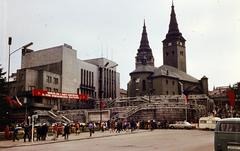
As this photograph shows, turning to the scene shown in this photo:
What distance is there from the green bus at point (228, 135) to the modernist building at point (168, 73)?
72.4 meters

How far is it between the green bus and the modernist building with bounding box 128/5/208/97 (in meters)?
72.4

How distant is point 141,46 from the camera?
128000 millimetres

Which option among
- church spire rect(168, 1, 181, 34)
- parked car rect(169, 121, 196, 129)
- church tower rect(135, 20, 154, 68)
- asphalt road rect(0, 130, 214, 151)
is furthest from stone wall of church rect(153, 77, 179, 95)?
asphalt road rect(0, 130, 214, 151)

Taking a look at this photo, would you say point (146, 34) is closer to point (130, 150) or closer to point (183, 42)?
point (183, 42)

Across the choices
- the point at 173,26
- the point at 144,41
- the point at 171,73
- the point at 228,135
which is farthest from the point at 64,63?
the point at 228,135

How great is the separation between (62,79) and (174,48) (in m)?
41.3

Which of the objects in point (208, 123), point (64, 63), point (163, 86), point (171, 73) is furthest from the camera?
point (171, 73)

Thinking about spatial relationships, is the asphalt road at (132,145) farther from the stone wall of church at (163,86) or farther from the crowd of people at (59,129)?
the stone wall of church at (163,86)

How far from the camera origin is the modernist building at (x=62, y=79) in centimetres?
8306

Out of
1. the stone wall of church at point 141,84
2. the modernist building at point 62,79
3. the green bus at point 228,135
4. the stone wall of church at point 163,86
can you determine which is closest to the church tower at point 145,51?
the modernist building at point 62,79

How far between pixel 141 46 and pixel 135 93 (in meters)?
30.9

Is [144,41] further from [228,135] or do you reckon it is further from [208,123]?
[228,135]

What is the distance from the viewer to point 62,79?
98.1 metres

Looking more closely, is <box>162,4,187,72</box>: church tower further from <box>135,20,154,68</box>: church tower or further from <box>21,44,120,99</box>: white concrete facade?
<box>21,44,120,99</box>: white concrete facade
